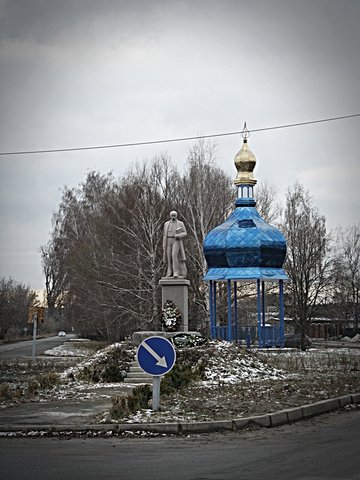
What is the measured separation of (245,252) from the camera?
30703 mm

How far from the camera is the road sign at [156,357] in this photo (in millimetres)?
11000

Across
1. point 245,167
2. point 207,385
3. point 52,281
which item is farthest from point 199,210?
point 52,281

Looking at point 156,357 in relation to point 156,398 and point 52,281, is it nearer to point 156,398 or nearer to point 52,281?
point 156,398

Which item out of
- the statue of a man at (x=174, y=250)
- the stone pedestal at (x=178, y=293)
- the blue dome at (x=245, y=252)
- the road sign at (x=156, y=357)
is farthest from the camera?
the blue dome at (x=245, y=252)

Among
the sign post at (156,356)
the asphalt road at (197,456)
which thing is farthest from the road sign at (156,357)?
the asphalt road at (197,456)

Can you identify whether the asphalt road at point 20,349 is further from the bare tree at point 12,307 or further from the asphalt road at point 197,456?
the asphalt road at point 197,456

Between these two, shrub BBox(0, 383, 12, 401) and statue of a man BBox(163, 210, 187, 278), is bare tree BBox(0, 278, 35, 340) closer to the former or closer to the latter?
statue of a man BBox(163, 210, 187, 278)

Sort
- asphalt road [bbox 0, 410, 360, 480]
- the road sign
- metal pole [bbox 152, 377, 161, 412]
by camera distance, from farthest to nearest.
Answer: metal pole [bbox 152, 377, 161, 412] → the road sign → asphalt road [bbox 0, 410, 360, 480]

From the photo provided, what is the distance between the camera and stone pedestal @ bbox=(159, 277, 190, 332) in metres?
22.7

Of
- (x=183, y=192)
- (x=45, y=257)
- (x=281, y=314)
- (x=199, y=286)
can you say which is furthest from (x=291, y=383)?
(x=45, y=257)

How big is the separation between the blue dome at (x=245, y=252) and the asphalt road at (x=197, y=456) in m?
20.2

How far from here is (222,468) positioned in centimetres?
744

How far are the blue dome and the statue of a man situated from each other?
725cm

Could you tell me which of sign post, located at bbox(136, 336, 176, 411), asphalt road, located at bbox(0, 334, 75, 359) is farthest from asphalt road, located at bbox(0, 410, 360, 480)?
asphalt road, located at bbox(0, 334, 75, 359)
